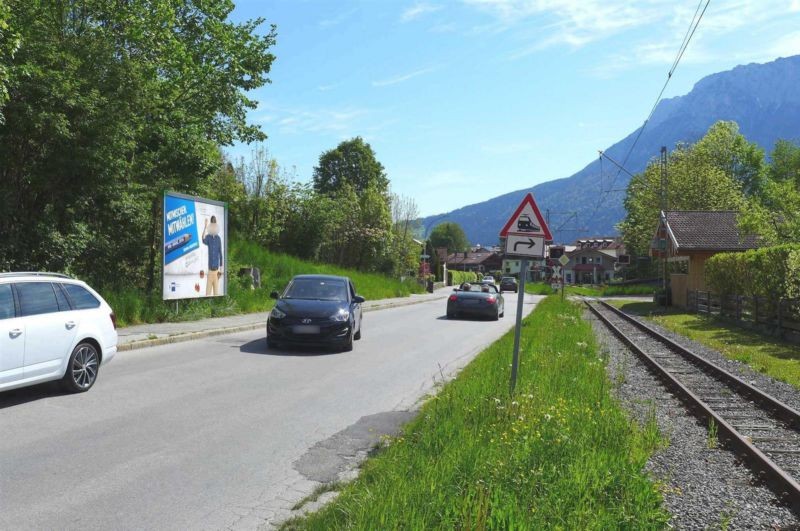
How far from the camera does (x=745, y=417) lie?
9188mm

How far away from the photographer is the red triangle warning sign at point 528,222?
8.13m

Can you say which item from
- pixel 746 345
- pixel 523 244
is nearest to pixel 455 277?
pixel 746 345

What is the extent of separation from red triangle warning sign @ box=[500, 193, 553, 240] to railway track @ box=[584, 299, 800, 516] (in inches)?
118

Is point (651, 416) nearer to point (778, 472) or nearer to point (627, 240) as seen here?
point (778, 472)

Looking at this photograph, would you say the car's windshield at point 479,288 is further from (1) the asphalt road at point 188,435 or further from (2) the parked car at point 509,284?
(2) the parked car at point 509,284

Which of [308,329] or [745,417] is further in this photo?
[308,329]

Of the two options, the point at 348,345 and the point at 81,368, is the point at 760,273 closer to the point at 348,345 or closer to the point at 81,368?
the point at 348,345

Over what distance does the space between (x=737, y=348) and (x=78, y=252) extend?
16.0m

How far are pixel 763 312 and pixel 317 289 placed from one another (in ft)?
46.7

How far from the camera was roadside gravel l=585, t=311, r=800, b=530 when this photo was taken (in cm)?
501

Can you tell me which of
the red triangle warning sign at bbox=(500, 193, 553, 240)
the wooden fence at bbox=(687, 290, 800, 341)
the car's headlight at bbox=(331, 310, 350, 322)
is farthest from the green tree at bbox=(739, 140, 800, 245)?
the red triangle warning sign at bbox=(500, 193, 553, 240)

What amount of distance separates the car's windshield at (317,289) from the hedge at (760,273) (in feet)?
40.4

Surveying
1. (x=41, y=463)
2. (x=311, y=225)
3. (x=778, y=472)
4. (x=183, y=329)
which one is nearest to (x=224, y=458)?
(x=41, y=463)

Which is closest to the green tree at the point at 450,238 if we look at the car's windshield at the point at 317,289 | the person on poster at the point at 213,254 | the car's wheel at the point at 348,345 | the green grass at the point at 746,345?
the green grass at the point at 746,345
